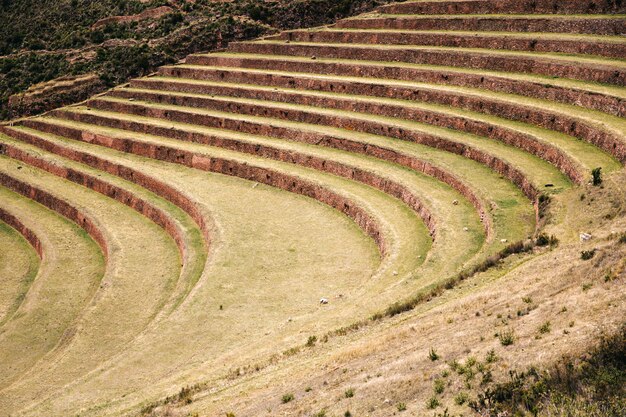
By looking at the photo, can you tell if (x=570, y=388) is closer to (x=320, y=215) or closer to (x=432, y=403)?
(x=432, y=403)

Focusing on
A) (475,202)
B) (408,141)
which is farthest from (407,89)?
(475,202)

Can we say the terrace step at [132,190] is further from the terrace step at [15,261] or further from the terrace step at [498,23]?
the terrace step at [498,23]

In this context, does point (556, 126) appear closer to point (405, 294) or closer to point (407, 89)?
point (407, 89)

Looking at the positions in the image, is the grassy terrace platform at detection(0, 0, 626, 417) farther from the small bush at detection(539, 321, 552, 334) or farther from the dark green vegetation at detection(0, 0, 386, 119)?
the dark green vegetation at detection(0, 0, 386, 119)

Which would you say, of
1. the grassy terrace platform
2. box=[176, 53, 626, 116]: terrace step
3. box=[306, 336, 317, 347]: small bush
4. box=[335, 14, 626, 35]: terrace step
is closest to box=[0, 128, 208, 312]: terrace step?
the grassy terrace platform

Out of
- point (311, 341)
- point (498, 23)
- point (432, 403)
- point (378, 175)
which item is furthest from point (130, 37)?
point (432, 403)

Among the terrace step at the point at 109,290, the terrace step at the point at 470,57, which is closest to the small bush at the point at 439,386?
the terrace step at the point at 109,290
